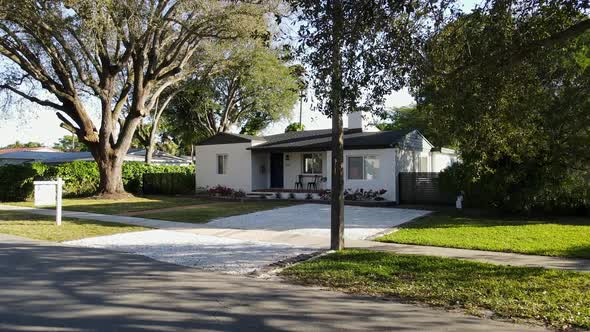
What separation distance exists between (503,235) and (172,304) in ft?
30.1

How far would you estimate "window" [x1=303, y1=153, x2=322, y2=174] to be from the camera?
25.1 m

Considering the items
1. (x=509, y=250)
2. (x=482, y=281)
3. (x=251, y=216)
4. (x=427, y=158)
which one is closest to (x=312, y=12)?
(x=482, y=281)

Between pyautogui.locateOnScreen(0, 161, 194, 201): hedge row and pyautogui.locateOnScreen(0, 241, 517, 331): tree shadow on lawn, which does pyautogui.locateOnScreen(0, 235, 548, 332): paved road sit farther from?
pyautogui.locateOnScreen(0, 161, 194, 201): hedge row

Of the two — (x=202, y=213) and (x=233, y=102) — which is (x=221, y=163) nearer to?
(x=202, y=213)

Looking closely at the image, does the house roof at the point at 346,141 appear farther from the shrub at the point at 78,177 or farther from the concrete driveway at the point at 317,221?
the shrub at the point at 78,177

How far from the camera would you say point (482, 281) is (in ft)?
25.0

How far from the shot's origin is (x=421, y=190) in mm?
21359

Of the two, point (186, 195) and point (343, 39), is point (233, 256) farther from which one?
point (186, 195)

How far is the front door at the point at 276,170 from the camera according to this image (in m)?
27.2

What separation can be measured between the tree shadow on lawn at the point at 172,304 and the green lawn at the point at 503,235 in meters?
5.17

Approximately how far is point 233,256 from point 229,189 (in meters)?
17.0

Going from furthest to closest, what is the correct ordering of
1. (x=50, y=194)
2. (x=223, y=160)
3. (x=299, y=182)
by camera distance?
(x=223, y=160), (x=299, y=182), (x=50, y=194)

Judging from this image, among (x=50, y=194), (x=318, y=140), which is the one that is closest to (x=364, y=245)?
(x=50, y=194)

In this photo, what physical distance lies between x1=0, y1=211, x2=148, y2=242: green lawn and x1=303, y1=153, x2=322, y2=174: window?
1229 centimetres
